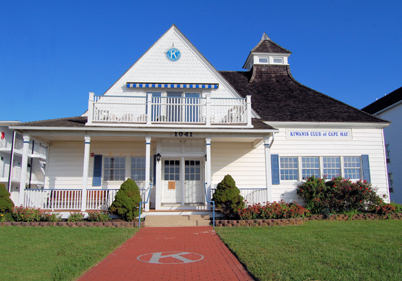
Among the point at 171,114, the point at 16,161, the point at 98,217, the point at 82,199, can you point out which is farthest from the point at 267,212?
the point at 16,161

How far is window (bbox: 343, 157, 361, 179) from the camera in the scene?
15445 mm

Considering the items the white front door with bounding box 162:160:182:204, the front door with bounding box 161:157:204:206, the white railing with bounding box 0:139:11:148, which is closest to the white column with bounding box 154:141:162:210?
the white front door with bounding box 162:160:182:204

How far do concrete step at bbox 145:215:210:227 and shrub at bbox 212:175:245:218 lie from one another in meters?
0.78

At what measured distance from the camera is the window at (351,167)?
608 inches

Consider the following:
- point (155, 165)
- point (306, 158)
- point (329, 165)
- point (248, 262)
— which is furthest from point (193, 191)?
point (248, 262)

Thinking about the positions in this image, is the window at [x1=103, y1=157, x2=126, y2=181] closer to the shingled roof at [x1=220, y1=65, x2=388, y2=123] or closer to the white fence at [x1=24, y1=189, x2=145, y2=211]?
the white fence at [x1=24, y1=189, x2=145, y2=211]

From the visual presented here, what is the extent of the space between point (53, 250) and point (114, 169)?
7658mm

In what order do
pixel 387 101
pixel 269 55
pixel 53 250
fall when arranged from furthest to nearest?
pixel 387 101 < pixel 269 55 < pixel 53 250

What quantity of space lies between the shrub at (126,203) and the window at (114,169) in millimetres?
3151

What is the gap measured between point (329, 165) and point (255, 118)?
4349 mm

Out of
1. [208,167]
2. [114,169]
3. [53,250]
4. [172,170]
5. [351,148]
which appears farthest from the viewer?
[351,148]

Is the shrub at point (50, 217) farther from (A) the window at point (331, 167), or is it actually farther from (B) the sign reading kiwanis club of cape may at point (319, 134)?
(A) the window at point (331, 167)

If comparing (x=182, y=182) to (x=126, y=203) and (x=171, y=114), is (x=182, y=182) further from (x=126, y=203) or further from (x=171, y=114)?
(x=126, y=203)

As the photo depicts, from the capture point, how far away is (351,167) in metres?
15.5
